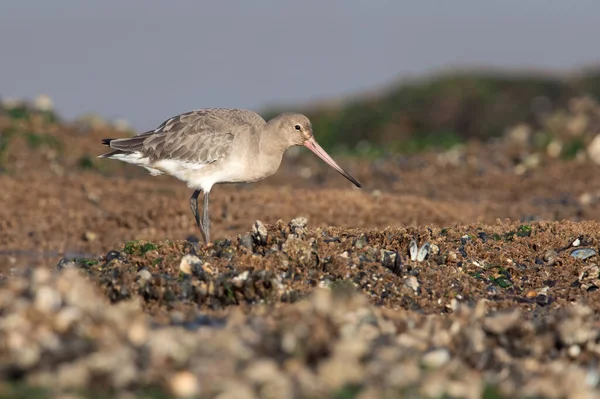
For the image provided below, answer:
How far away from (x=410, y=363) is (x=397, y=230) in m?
4.88

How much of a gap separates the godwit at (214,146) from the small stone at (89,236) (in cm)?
224

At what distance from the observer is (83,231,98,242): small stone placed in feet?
48.4

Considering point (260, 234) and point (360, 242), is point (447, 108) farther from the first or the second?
point (260, 234)

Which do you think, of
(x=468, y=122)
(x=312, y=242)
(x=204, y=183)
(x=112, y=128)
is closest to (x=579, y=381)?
(x=312, y=242)

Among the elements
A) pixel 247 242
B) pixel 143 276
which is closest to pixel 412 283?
pixel 247 242


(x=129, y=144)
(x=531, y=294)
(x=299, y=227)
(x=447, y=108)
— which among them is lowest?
(x=531, y=294)

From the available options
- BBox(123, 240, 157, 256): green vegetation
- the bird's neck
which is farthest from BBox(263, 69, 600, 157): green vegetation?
BBox(123, 240, 157, 256): green vegetation

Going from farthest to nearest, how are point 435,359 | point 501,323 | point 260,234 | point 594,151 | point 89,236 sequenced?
1. point 594,151
2. point 89,236
3. point 260,234
4. point 501,323
5. point 435,359

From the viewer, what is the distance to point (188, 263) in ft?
29.8

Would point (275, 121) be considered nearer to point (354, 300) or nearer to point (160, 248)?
point (160, 248)

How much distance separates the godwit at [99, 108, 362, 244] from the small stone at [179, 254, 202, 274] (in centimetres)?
306

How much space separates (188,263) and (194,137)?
11.9ft

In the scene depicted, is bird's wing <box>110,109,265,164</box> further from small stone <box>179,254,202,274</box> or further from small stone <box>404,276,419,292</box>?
small stone <box>404,276,419,292</box>

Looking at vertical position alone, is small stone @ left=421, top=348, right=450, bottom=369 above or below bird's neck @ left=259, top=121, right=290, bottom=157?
below
